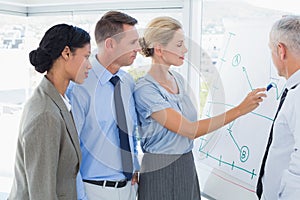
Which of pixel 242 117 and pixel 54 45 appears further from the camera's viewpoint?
pixel 242 117

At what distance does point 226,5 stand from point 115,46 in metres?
0.89

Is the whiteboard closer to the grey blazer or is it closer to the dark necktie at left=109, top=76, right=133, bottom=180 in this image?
the dark necktie at left=109, top=76, right=133, bottom=180

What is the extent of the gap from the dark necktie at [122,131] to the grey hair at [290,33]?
72 cm

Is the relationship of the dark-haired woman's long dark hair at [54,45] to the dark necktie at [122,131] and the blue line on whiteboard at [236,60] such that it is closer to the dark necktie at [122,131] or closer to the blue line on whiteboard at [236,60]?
the dark necktie at [122,131]

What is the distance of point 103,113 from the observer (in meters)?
1.76

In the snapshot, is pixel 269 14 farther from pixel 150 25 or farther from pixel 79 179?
pixel 79 179

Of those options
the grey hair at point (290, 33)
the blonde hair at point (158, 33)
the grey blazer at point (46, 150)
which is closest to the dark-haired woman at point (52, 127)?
the grey blazer at point (46, 150)

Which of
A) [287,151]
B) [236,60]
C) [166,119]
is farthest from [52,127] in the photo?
[236,60]

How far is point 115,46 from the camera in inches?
69.9

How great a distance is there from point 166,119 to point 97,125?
1.00ft

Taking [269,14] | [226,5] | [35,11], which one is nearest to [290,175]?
[269,14]

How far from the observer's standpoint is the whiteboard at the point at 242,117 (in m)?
1.90

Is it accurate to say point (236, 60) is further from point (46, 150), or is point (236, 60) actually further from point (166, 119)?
point (46, 150)

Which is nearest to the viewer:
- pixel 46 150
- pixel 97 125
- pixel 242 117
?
pixel 46 150
